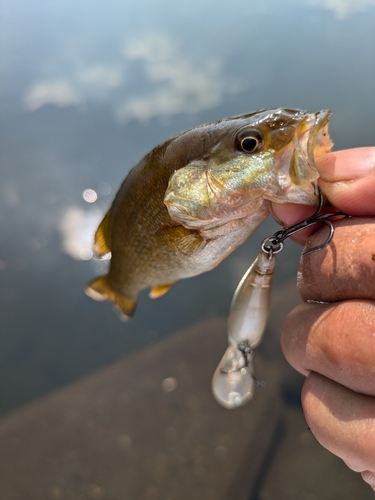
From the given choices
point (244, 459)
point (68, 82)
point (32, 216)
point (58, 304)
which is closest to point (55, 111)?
point (68, 82)

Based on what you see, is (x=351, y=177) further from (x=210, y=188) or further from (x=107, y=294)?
(x=107, y=294)

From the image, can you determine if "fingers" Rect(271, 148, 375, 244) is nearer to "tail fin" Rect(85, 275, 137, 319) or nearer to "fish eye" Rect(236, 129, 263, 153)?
"fish eye" Rect(236, 129, 263, 153)

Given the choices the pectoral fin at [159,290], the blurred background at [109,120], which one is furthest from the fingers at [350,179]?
the blurred background at [109,120]

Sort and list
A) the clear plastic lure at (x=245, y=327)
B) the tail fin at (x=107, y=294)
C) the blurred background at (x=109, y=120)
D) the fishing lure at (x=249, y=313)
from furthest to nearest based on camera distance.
→ the blurred background at (x=109, y=120) → the tail fin at (x=107, y=294) → the clear plastic lure at (x=245, y=327) → the fishing lure at (x=249, y=313)

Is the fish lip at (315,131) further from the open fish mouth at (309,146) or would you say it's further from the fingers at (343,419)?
the fingers at (343,419)

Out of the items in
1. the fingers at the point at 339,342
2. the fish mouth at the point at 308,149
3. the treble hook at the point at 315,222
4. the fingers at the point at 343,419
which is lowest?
the fingers at the point at 343,419

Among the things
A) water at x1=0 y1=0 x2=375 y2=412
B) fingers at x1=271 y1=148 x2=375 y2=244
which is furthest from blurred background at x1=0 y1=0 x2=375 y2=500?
fingers at x1=271 y1=148 x2=375 y2=244
